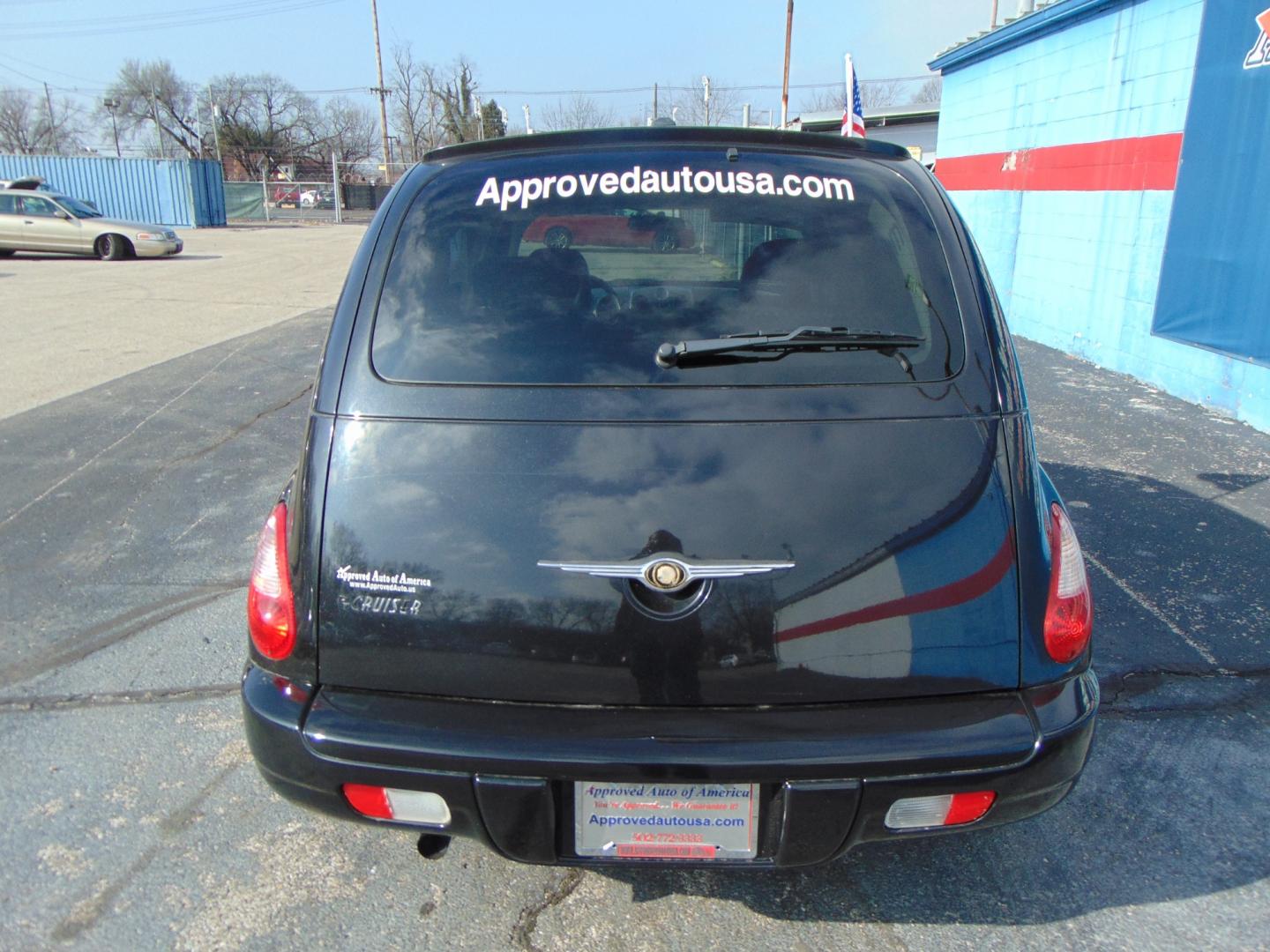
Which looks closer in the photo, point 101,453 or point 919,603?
point 919,603

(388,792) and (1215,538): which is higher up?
(388,792)

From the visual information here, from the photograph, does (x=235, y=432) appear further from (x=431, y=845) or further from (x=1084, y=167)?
(x=1084, y=167)

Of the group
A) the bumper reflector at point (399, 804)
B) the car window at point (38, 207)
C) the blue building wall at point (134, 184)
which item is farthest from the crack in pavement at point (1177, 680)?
the blue building wall at point (134, 184)

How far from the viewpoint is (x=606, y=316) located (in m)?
2.17

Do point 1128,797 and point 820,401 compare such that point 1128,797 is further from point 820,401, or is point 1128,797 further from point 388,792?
point 388,792

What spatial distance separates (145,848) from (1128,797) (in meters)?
2.81

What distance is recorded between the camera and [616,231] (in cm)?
247

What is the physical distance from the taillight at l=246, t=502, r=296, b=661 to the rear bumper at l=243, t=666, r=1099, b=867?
155 mm

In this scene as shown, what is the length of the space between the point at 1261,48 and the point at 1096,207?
8.52 ft

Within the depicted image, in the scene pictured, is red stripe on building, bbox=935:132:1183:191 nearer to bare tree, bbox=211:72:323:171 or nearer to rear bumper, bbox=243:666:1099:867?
rear bumper, bbox=243:666:1099:867

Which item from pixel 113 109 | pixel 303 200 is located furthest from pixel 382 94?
pixel 113 109

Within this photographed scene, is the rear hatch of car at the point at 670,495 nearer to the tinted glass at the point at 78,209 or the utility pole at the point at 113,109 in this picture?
the tinted glass at the point at 78,209

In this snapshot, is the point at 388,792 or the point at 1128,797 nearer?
the point at 388,792

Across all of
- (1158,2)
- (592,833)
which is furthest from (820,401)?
(1158,2)
